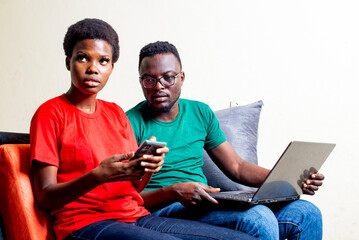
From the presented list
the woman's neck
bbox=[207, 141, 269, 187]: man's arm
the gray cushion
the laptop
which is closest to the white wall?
the gray cushion

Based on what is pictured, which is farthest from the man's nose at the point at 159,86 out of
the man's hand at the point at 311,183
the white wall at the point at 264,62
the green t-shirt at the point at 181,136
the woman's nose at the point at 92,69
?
the white wall at the point at 264,62

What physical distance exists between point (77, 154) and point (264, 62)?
1427mm

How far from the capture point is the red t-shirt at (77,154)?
41.0 inches

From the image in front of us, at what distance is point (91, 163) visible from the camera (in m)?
1.09

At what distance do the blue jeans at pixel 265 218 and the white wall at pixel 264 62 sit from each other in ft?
2.64

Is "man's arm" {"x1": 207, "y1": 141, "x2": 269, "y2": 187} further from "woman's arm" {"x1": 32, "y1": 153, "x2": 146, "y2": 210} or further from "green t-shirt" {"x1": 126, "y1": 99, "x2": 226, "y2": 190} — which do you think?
"woman's arm" {"x1": 32, "y1": 153, "x2": 146, "y2": 210}

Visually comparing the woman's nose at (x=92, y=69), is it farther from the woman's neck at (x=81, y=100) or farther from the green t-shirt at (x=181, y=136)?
the green t-shirt at (x=181, y=136)

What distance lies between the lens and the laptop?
1.17 m

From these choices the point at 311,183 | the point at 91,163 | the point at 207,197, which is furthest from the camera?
the point at 311,183

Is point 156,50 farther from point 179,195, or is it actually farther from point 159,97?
point 179,195

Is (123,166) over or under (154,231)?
over

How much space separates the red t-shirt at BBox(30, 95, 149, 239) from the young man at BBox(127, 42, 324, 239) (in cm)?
21

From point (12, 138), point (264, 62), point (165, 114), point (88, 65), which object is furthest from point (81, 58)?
point (264, 62)

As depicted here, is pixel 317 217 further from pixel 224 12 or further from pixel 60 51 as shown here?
pixel 60 51
